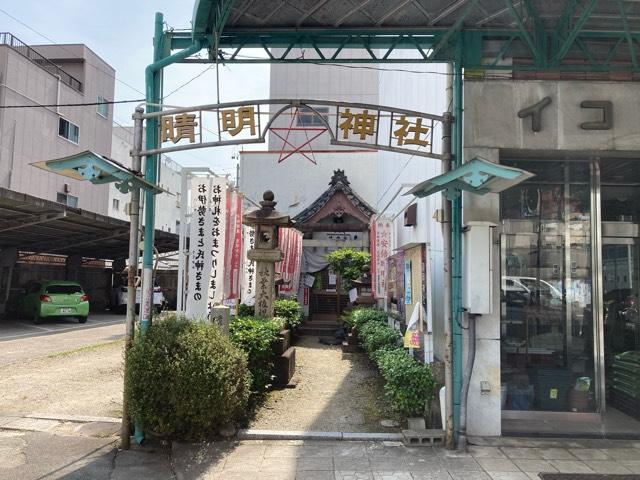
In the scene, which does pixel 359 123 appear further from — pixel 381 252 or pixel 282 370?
pixel 381 252

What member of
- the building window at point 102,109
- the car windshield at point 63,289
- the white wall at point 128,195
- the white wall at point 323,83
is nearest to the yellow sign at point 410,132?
the car windshield at point 63,289

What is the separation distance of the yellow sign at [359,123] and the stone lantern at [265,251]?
4664 millimetres

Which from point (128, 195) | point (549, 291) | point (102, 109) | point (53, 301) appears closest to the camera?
point (549, 291)

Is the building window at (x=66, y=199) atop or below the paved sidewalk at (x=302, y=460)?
atop

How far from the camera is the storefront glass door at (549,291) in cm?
704

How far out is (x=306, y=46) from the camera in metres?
7.18

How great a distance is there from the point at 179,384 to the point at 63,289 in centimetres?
1648

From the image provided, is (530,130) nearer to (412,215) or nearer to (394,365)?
(412,215)

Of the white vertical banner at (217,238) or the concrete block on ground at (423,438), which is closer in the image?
the concrete block on ground at (423,438)

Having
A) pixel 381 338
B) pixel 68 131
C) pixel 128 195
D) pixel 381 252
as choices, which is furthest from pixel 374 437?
pixel 128 195

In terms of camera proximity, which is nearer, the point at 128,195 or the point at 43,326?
the point at 43,326

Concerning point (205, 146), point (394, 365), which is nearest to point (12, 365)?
point (205, 146)

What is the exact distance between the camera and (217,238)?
7.86 meters

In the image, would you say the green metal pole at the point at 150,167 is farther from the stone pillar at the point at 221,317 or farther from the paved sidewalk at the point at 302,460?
the paved sidewalk at the point at 302,460
